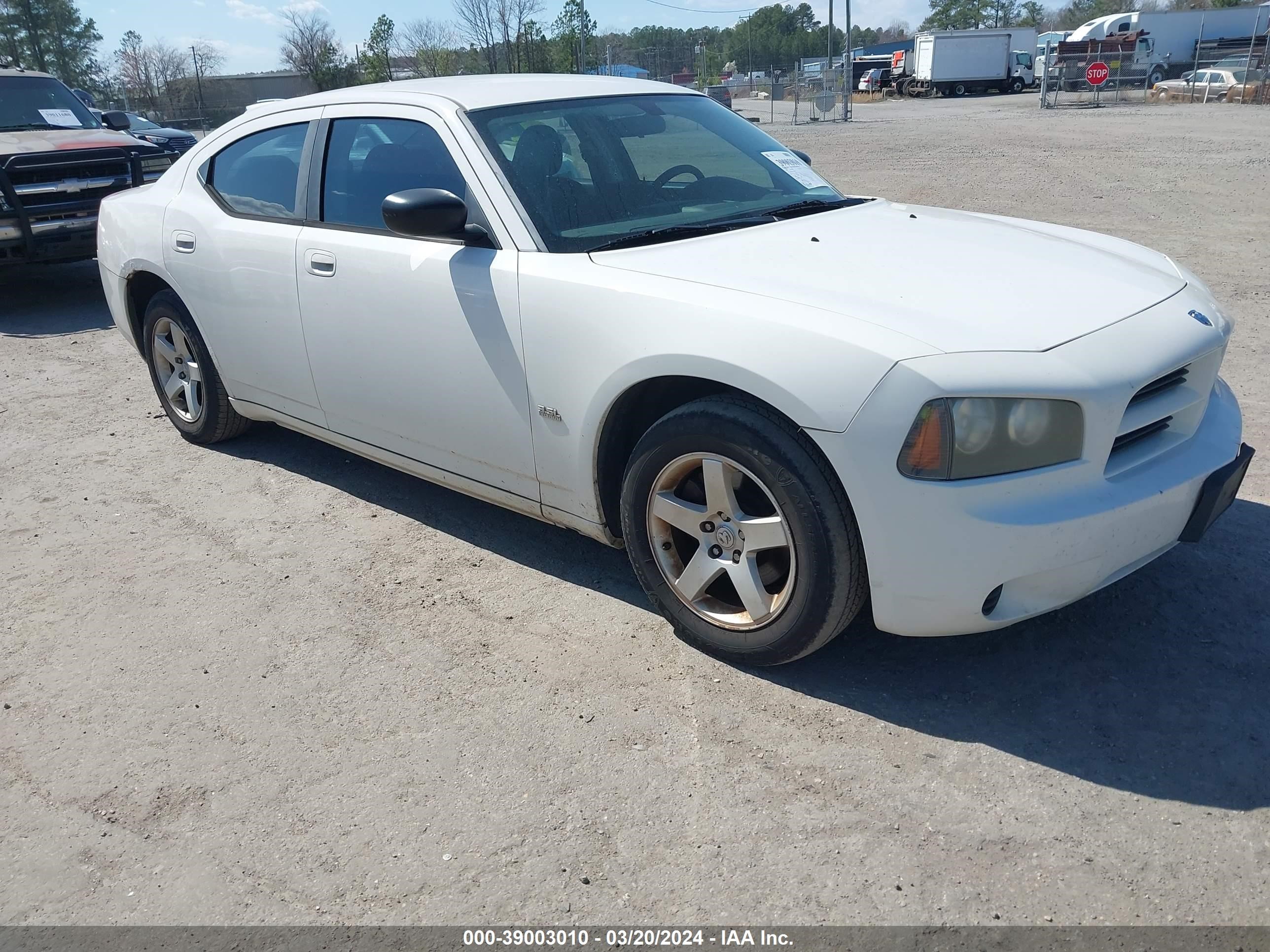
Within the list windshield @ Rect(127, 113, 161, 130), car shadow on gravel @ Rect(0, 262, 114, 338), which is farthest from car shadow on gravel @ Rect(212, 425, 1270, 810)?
windshield @ Rect(127, 113, 161, 130)

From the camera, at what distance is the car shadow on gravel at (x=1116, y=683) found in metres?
2.67

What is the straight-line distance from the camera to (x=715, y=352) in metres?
2.84

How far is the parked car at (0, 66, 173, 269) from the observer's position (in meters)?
8.59

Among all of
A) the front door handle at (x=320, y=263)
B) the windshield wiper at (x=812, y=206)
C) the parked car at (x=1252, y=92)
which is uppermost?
the windshield wiper at (x=812, y=206)

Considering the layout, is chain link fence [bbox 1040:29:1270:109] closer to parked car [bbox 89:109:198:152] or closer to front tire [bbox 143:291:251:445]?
parked car [bbox 89:109:198:152]

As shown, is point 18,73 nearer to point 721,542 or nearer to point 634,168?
point 634,168

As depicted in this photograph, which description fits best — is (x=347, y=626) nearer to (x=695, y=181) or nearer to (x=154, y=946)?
(x=154, y=946)

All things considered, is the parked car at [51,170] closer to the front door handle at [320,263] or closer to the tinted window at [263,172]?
the tinted window at [263,172]

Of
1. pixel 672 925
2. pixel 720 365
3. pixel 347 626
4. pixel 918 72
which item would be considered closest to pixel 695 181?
pixel 720 365

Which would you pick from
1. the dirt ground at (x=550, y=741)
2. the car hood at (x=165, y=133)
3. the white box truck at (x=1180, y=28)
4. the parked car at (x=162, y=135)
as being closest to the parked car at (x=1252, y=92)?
the white box truck at (x=1180, y=28)

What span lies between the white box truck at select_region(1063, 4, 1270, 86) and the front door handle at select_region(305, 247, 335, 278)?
4878 centimetres

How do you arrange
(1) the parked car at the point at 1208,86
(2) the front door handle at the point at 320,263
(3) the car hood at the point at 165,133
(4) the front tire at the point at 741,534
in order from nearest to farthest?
(4) the front tire at the point at 741,534, (2) the front door handle at the point at 320,263, (3) the car hood at the point at 165,133, (1) the parked car at the point at 1208,86

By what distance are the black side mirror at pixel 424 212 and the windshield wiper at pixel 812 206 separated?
1171 millimetres

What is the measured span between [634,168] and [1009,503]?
2012 millimetres
